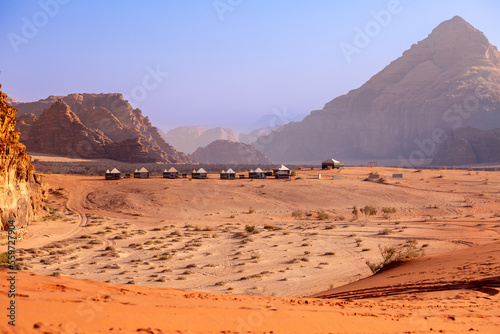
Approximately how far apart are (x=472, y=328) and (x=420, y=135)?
515 feet

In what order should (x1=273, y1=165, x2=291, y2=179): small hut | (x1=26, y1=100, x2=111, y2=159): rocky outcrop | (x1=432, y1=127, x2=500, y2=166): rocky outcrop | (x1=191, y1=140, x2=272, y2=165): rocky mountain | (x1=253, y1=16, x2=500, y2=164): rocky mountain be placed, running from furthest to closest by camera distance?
(x1=191, y1=140, x2=272, y2=165): rocky mountain, (x1=253, y1=16, x2=500, y2=164): rocky mountain, (x1=432, y1=127, x2=500, y2=166): rocky outcrop, (x1=26, y1=100, x2=111, y2=159): rocky outcrop, (x1=273, y1=165, x2=291, y2=179): small hut

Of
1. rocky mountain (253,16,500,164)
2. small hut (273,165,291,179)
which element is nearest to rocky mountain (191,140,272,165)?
rocky mountain (253,16,500,164)

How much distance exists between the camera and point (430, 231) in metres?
23.0

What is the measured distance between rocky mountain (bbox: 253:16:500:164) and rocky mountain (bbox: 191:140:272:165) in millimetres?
22951

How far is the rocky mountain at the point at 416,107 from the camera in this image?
14188 centimetres

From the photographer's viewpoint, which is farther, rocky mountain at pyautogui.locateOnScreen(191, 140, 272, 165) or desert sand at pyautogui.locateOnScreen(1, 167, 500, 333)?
rocky mountain at pyautogui.locateOnScreen(191, 140, 272, 165)

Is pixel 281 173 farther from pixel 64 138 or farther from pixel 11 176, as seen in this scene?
pixel 64 138

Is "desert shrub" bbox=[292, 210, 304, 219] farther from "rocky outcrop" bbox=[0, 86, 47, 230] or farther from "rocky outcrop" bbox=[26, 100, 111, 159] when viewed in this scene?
"rocky outcrop" bbox=[26, 100, 111, 159]

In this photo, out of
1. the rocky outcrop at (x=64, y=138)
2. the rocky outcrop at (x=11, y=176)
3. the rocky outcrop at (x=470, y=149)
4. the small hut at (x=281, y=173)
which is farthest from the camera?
the rocky outcrop at (x=470, y=149)

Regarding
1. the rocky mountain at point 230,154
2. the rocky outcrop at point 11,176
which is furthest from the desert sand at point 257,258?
the rocky mountain at point 230,154

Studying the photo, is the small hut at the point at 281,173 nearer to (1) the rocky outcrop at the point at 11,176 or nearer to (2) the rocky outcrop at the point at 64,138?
(1) the rocky outcrop at the point at 11,176

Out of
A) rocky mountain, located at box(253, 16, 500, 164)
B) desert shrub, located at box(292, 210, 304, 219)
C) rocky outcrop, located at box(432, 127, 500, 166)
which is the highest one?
rocky mountain, located at box(253, 16, 500, 164)

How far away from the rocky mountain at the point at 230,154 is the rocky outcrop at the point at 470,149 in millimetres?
70805

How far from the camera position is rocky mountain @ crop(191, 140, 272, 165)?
166 meters
